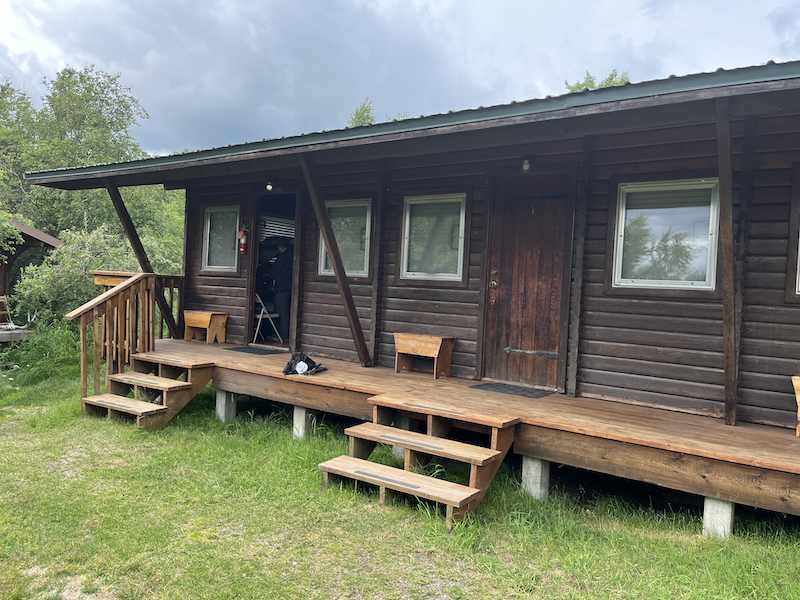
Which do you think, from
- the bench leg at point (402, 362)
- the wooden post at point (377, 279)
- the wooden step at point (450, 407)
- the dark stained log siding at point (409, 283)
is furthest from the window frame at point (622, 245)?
the wooden post at point (377, 279)

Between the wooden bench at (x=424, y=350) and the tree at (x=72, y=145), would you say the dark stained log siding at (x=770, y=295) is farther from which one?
the tree at (x=72, y=145)

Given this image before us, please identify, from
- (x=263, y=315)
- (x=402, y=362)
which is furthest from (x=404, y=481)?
(x=263, y=315)

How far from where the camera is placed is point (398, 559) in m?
2.73

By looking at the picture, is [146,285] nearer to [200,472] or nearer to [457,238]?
[200,472]

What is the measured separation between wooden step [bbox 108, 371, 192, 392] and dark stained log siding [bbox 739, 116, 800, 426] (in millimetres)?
4605

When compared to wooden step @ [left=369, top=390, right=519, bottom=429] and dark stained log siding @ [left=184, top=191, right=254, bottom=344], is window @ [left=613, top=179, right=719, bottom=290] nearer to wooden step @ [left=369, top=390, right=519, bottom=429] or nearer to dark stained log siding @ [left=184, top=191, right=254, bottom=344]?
wooden step @ [left=369, top=390, right=519, bottom=429]

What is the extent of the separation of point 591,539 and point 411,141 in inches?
120

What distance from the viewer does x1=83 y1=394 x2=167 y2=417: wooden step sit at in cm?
473

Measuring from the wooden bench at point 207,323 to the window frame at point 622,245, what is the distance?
480 cm

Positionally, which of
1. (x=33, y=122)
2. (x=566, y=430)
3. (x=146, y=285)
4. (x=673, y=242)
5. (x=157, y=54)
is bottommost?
(x=566, y=430)

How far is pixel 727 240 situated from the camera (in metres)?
3.21

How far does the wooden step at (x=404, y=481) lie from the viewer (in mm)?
3018

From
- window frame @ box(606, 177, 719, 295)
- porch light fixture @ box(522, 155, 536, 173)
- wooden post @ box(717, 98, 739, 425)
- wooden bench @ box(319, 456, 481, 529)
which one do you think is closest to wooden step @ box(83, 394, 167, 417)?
wooden bench @ box(319, 456, 481, 529)

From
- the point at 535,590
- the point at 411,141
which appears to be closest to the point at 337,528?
the point at 535,590
